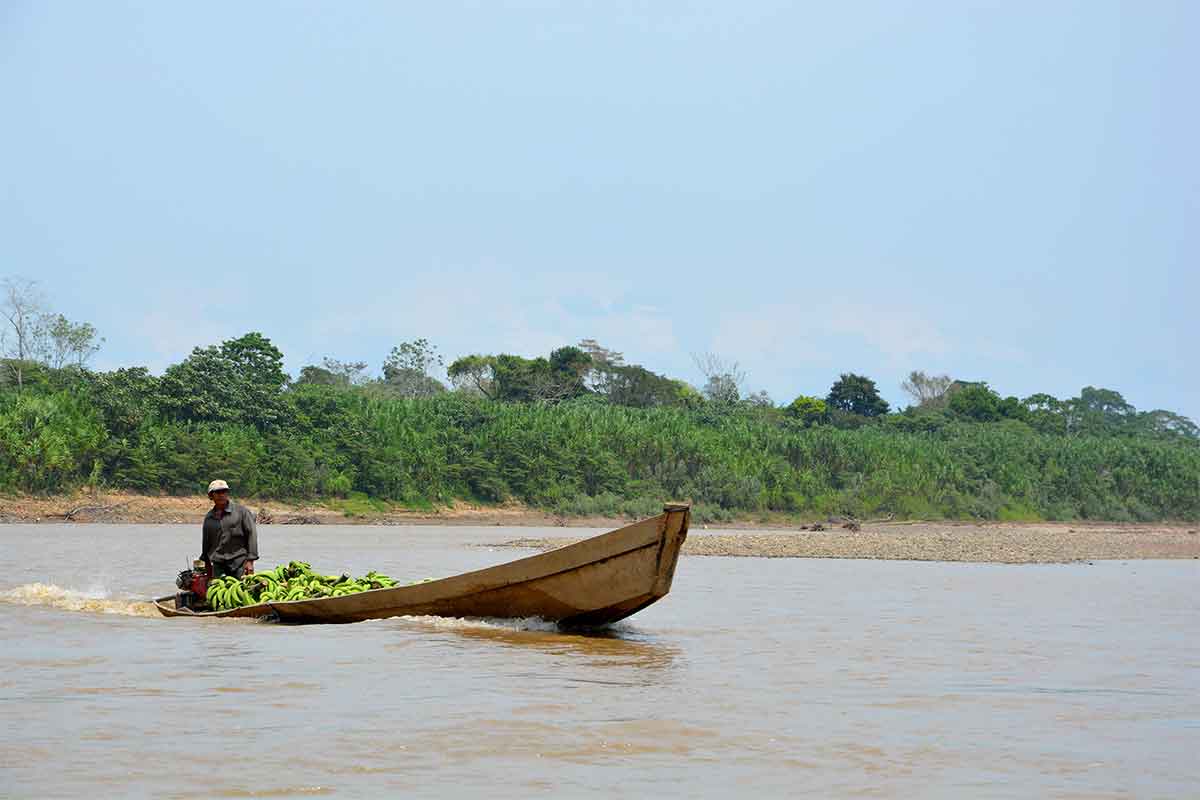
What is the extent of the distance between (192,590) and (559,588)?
11.6ft

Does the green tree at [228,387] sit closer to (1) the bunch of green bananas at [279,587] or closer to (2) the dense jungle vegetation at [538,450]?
(2) the dense jungle vegetation at [538,450]

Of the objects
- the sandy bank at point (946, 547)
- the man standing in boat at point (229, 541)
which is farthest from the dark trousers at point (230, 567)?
the sandy bank at point (946, 547)

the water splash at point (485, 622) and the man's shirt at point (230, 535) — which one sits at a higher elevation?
the man's shirt at point (230, 535)

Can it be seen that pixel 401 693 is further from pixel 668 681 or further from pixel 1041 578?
pixel 1041 578

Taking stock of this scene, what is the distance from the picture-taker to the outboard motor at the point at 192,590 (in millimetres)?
11594

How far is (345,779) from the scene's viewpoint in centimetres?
561

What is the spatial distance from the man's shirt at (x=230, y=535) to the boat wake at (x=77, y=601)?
0.97 meters

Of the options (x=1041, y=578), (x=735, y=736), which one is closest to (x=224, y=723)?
(x=735, y=736)

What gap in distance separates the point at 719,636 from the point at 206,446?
97.0 feet

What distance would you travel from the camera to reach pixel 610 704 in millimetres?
7629

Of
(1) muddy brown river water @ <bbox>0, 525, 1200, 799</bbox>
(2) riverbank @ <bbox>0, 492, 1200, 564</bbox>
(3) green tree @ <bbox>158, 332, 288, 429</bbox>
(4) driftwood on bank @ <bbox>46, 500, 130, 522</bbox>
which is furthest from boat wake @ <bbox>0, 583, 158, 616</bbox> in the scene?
(3) green tree @ <bbox>158, 332, 288, 429</bbox>

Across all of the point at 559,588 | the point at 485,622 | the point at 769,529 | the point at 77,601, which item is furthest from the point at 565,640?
the point at 769,529

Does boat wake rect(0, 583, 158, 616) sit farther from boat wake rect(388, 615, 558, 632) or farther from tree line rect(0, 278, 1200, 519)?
tree line rect(0, 278, 1200, 519)

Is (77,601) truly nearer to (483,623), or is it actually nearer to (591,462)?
(483,623)
